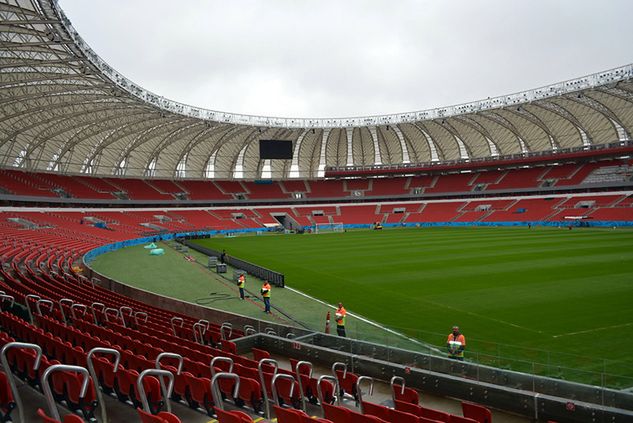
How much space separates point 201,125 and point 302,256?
30659 mm

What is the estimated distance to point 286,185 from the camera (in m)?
89.2

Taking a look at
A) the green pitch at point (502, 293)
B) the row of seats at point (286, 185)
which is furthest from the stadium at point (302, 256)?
the row of seats at point (286, 185)

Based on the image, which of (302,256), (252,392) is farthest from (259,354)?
(302,256)

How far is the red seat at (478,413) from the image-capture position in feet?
22.2

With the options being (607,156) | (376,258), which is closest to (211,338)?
(376,258)

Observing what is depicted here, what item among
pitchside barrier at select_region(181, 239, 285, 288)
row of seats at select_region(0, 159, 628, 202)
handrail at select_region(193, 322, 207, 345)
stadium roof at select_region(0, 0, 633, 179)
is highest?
stadium roof at select_region(0, 0, 633, 179)

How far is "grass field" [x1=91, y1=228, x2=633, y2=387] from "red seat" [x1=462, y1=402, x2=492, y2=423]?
103 inches

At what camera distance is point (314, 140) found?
77.6 meters

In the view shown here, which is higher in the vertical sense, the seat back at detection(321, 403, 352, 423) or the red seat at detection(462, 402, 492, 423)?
the seat back at detection(321, 403, 352, 423)

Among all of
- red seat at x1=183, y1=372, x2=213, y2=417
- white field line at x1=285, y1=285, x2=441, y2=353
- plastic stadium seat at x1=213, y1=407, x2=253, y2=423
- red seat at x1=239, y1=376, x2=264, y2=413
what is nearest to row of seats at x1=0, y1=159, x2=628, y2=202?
white field line at x1=285, y1=285, x2=441, y2=353

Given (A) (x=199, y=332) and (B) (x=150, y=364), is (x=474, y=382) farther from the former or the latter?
(A) (x=199, y=332)

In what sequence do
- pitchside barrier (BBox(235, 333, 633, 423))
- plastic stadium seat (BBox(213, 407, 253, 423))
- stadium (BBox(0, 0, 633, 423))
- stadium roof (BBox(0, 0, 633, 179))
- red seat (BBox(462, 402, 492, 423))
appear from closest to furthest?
plastic stadium seat (BBox(213, 407, 253, 423)) → red seat (BBox(462, 402, 492, 423)) → pitchside barrier (BBox(235, 333, 633, 423)) → stadium (BBox(0, 0, 633, 423)) → stadium roof (BBox(0, 0, 633, 179))

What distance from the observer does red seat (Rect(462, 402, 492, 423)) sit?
22.2 feet

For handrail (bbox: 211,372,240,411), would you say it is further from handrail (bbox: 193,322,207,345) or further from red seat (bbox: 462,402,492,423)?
handrail (bbox: 193,322,207,345)
